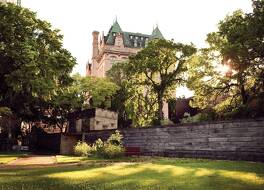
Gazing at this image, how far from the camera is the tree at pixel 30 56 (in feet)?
83.8

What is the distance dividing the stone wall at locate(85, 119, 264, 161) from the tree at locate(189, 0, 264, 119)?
32.0 ft

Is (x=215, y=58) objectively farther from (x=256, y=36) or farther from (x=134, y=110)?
(x=134, y=110)

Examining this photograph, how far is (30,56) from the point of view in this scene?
82.2ft

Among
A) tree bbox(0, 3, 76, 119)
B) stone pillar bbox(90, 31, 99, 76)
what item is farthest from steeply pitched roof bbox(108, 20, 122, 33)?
tree bbox(0, 3, 76, 119)

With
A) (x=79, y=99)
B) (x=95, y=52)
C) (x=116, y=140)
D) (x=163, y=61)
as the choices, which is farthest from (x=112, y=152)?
(x=95, y=52)

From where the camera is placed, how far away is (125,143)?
116ft

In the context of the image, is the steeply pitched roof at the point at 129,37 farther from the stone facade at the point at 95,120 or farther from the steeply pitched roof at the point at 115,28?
the stone facade at the point at 95,120

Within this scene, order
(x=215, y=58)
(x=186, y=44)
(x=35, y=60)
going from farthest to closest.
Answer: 1. (x=186, y=44)
2. (x=215, y=58)
3. (x=35, y=60)

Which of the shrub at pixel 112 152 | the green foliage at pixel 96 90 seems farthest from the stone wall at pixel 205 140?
the green foliage at pixel 96 90

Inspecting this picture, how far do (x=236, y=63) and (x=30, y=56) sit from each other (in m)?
19.6

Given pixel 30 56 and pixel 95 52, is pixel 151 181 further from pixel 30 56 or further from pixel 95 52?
pixel 95 52

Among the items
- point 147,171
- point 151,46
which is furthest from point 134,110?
point 147,171

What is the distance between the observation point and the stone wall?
23828 millimetres

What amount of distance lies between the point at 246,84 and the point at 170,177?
1085 inches
